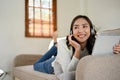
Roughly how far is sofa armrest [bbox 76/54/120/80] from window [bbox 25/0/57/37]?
7.87 ft

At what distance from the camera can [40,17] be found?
3.46 m

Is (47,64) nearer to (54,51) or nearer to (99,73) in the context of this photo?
(54,51)

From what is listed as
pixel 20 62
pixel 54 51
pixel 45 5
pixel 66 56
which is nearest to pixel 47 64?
pixel 54 51

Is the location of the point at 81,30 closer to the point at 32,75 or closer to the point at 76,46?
the point at 76,46

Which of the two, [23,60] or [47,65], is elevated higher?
[47,65]

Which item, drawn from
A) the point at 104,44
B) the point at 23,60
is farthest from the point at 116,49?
the point at 23,60

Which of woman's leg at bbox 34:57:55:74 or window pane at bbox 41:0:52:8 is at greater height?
window pane at bbox 41:0:52:8

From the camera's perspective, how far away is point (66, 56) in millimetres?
1342

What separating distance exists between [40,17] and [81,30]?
2.12 metres

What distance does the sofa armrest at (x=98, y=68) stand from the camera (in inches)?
38.7

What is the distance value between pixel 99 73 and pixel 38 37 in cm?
249

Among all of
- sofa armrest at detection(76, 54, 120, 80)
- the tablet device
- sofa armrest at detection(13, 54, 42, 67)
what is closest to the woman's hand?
the tablet device

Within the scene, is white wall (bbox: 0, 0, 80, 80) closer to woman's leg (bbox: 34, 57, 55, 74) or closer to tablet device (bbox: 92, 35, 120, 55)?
woman's leg (bbox: 34, 57, 55, 74)

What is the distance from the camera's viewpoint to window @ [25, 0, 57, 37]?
10.9 ft
